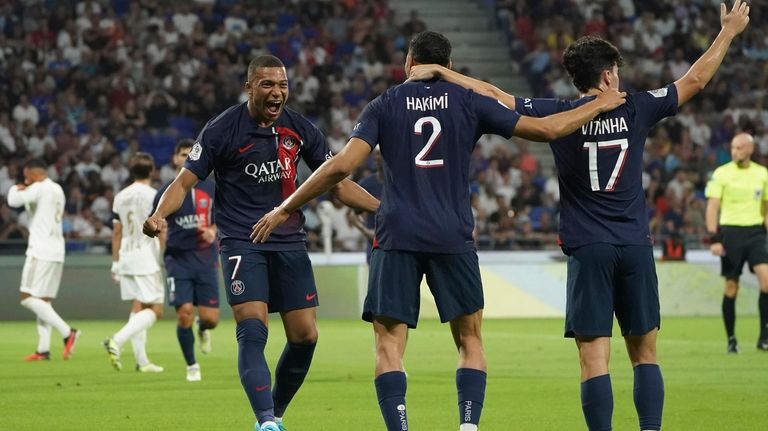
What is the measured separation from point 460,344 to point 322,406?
11.5 feet

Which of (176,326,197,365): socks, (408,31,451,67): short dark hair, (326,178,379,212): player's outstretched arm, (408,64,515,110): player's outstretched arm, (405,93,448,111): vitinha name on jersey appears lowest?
(176,326,197,365): socks

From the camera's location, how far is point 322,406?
438 inches

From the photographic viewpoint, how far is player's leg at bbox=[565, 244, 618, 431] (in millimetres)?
7445

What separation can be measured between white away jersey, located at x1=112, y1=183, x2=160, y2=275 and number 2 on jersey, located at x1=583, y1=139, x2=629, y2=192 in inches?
323

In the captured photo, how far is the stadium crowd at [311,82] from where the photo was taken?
88.1 ft

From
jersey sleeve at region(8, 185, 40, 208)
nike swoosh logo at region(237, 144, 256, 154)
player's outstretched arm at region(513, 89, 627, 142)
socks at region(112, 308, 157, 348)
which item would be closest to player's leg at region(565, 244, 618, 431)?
player's outstretched arm at region(513, 89, 627, 142)

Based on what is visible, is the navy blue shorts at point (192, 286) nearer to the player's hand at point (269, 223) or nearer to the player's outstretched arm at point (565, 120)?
the player's hand at point (269, 223)

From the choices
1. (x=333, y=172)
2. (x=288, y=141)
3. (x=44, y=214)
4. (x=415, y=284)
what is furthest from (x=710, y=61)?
(x=44, y=214)

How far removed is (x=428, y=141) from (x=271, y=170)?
1.67 m

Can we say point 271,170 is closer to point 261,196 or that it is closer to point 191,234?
point 261,196

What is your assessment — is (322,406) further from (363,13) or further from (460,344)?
(363,13)

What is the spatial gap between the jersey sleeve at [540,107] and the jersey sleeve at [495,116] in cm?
9

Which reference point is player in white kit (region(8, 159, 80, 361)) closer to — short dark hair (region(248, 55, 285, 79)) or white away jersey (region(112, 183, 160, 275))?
white away jersey (region(112, 183, 160, 275))

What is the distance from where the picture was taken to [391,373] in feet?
24.7
